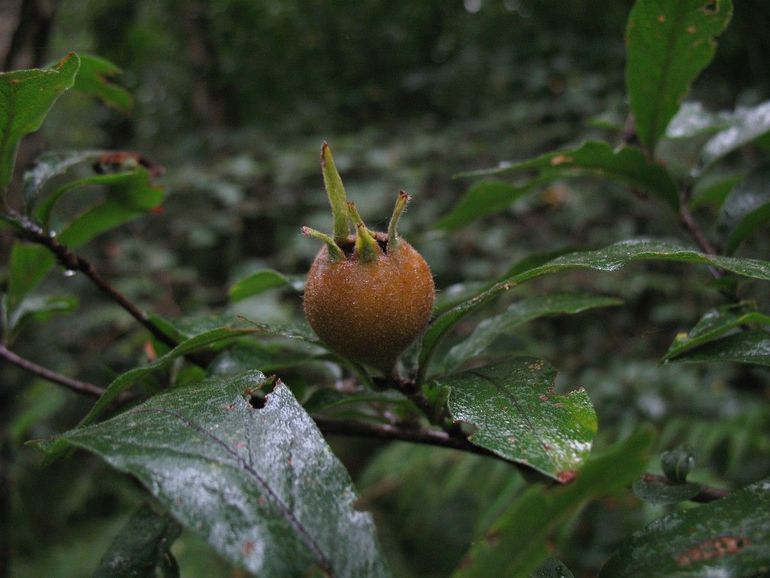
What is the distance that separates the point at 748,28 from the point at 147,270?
302 centimetres

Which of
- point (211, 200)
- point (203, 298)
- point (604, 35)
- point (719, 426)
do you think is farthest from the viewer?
point (604, 35)

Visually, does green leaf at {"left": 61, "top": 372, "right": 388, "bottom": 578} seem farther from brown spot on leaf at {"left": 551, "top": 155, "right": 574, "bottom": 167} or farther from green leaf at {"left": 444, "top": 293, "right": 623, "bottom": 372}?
brown spot on leaf at {"left": 551, "top": 155, "right": 574, "bottom": 167}

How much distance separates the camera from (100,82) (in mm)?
983

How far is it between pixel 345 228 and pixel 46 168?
0.48 m

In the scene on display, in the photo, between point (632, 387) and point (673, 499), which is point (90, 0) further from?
point (673, 499)

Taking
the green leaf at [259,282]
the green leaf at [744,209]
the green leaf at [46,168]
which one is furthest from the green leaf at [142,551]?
the green leaf at [744,209]

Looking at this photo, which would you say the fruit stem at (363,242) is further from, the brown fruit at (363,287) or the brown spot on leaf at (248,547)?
the brown spot on leaf at (248,547)

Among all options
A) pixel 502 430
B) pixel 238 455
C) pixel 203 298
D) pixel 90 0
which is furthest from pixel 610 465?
pixel 90 0

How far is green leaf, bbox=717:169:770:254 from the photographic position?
84cm

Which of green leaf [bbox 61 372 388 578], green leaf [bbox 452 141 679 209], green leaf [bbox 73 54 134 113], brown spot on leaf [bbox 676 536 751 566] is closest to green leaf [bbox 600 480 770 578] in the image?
brown spot on leaf [bbox 676 536 751 566]

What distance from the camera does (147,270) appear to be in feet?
8.34

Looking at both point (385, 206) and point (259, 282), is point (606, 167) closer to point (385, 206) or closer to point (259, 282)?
point (259, 282)

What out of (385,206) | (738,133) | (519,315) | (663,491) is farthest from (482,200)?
(385,206)

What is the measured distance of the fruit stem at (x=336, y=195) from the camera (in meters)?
0.55
